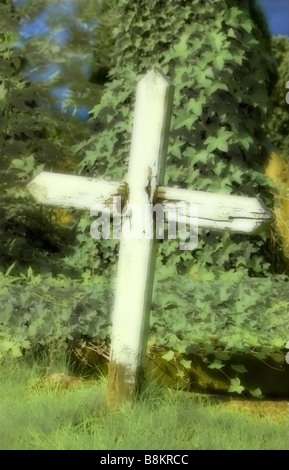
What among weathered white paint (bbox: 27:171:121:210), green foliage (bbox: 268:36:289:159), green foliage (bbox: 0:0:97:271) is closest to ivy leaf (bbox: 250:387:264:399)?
weathered white paint (bbox: 27:171:121:210)

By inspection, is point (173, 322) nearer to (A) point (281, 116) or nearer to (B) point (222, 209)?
(B) point (222, 209)

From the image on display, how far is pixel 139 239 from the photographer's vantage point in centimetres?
372

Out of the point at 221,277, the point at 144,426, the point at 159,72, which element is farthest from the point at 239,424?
the point at 221,277

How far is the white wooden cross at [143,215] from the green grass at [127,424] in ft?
0.60

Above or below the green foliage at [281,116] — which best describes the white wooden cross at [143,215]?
below

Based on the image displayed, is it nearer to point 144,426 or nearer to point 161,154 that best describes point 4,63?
point 161,154

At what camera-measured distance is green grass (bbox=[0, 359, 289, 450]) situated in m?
3.35

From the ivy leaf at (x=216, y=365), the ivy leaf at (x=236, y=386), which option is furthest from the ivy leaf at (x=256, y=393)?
the ivy leaf at (x=216, y=365)

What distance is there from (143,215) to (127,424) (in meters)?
1.06

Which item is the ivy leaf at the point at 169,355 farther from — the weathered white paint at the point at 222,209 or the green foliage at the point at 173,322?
the weathered white paint at the point at 222,209

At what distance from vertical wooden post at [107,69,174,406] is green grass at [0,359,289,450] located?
0.19m

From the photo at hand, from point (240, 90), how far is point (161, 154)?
11.9ft

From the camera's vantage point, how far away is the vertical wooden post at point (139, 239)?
12.1ft

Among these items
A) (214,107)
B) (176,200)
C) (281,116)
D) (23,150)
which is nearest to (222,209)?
(176,200)
